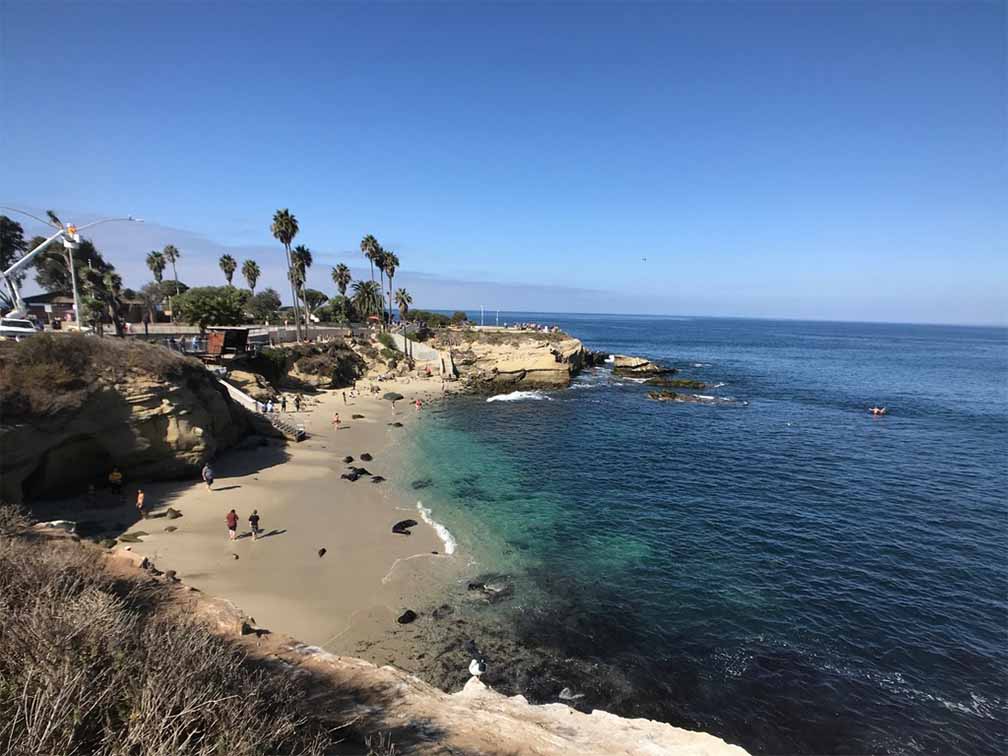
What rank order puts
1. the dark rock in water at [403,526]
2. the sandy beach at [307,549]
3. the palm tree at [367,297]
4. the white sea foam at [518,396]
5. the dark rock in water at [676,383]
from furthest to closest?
the palm tree at [367,297], the dark rock in water at [676,383], the white sea foam at [518,396], the dark rock in water at [403,526], the sandy beach at [307,549]

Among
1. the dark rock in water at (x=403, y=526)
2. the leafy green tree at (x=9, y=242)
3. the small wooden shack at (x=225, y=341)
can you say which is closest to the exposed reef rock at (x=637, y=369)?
the small wooden shack at (x=225, y=341)

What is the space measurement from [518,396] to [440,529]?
35018 mm

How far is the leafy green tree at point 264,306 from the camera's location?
251ft

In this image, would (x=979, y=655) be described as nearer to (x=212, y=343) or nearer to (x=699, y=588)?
(x=699, y=588)

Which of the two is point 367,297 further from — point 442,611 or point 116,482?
point 442,611

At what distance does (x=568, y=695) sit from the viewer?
1355 centimetres

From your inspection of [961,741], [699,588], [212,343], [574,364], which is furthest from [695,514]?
[574,364]

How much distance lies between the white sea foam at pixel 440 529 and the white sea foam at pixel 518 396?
1204 inches

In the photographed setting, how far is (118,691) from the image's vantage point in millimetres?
6082

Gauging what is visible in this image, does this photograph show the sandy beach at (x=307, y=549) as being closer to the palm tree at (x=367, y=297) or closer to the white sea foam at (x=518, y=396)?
the white sea foam at (x=518, y=396)

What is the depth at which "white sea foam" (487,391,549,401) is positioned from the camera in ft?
183

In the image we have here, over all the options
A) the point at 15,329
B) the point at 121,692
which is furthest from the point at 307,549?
the point at 15,329

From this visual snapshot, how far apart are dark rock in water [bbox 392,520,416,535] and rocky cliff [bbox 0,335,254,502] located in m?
12.6

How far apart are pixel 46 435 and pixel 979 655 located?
1473 inches
